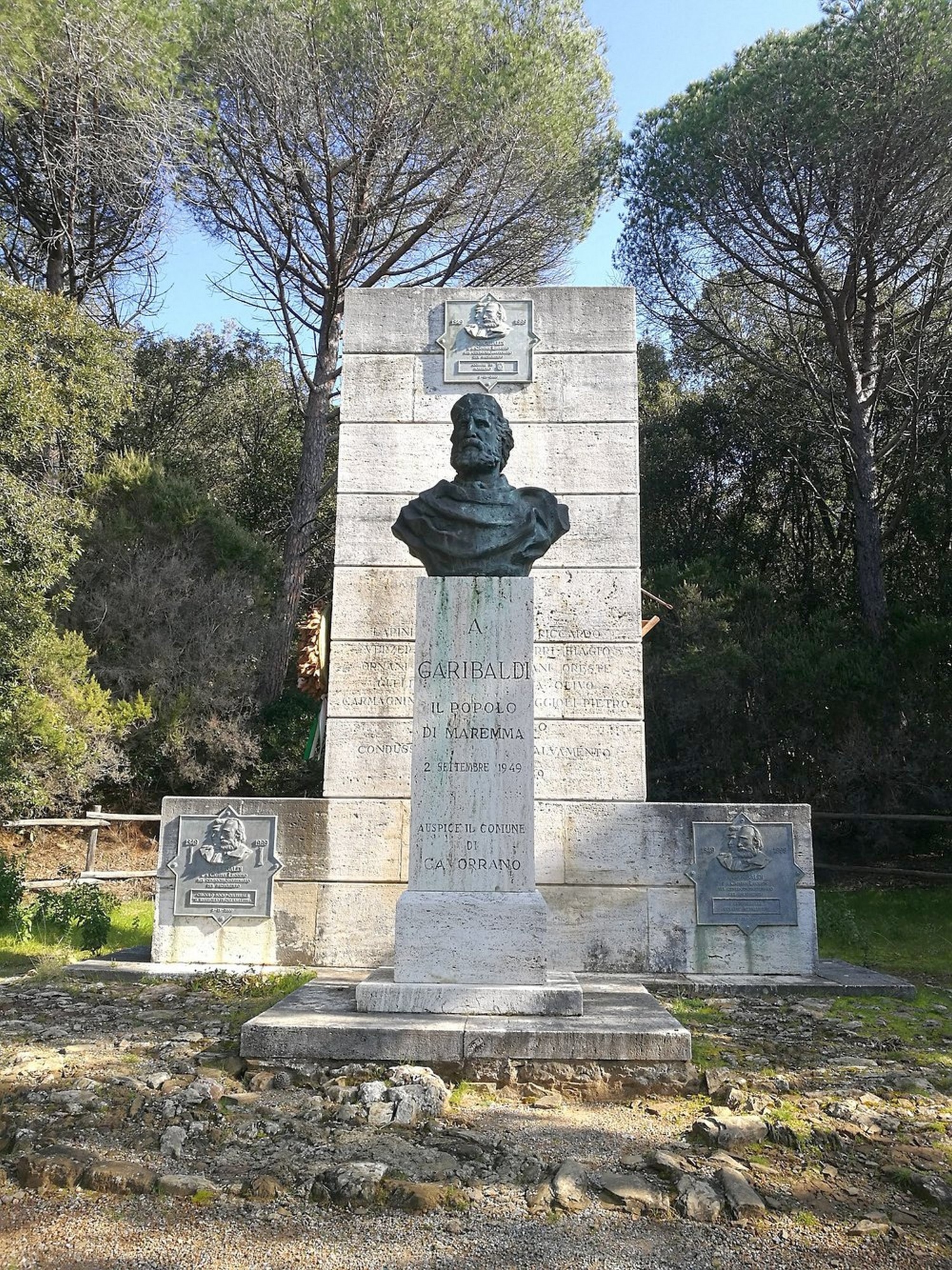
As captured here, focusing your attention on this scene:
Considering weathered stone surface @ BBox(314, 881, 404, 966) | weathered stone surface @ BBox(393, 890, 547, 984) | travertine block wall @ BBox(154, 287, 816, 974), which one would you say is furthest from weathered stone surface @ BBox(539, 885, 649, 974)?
weathered stone surface @ BBox(393, 890, 547, 984)

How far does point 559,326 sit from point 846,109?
750 cm

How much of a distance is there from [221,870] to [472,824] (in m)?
2.30

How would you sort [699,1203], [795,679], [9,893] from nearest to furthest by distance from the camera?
[699,1203] → [9,893] → [795,679]

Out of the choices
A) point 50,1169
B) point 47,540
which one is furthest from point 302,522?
point 50,1169

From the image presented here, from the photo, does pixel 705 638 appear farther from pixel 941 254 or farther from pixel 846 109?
pixel 846 109

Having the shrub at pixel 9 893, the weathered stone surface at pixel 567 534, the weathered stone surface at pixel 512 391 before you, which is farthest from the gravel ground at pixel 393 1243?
the shrub at pixel 9 893

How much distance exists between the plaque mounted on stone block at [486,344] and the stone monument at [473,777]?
6.86 feet

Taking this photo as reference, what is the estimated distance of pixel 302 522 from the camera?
44.9 feet

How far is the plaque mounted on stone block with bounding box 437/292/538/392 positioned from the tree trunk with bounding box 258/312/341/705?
7.29 m

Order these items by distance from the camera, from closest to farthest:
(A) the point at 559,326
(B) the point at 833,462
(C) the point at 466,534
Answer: (C) the point at 466,534 → (A) the point at 559,326 → (B) the point at 833,462

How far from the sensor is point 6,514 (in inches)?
406

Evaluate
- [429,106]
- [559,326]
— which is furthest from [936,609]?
[429,106]

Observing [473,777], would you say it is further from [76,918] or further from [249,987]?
[76,918]

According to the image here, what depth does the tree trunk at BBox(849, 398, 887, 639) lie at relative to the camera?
40.2ft
